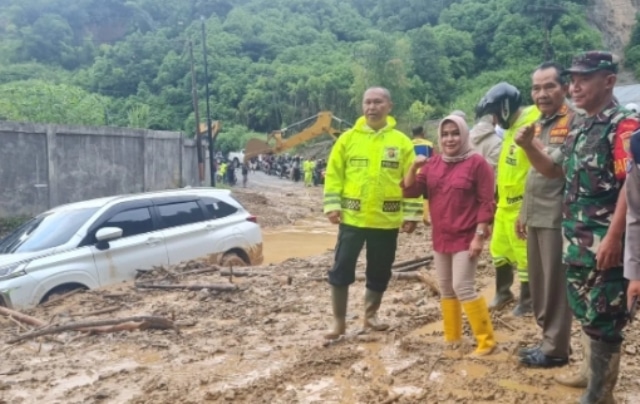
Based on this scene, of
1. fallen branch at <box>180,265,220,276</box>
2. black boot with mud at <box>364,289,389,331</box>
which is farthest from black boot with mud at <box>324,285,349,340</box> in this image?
fallen branch at <box>180,265,220,276</box>

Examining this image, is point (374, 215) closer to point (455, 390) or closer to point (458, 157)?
point (458, 157)

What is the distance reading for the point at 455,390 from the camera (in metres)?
3.82

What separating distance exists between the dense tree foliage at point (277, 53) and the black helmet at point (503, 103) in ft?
138

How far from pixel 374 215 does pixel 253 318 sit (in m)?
1.85

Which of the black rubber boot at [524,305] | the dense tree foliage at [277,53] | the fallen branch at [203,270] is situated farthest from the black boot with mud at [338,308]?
the dense tree foliage at [277,53]

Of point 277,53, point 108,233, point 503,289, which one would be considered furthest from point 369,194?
point 277,53

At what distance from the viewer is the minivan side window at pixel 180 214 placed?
853cm

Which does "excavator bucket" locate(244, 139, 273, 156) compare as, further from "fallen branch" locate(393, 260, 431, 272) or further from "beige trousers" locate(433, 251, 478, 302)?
"beige trousers" locate(433, 251, 478, 302)

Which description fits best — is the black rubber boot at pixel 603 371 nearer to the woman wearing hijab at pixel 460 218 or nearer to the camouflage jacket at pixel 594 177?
the camouflage jacket at pixel 594 177

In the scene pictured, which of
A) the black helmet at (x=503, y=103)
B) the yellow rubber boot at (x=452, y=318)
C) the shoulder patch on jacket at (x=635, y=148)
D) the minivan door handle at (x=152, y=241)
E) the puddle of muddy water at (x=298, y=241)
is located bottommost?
the puddle of muddy water at (x=298, y=241)

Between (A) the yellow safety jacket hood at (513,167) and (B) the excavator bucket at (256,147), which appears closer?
(A) the yellow safety jacket hood at (513,167)

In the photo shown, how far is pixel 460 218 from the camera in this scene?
4371 mm

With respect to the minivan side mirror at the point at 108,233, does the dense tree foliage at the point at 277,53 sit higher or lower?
higher

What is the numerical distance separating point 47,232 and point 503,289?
512 centimetres
